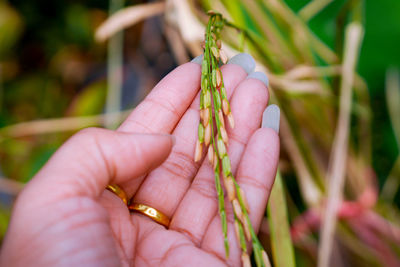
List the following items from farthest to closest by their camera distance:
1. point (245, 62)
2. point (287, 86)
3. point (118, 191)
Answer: point (287, 86)
point (245, 62)
point (118, 191)

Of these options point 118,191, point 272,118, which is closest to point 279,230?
point 272,118

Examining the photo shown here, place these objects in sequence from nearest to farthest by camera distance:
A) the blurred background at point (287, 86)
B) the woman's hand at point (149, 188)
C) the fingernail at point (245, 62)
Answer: the woman's hand at point (149, 188), the fingernail at point (245, 62), the blurred background at point (287, 86)

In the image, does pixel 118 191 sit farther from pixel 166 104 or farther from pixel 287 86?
pixel 287 86

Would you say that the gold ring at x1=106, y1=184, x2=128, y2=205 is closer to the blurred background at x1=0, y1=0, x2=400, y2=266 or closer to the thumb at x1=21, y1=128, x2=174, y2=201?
the thumb at x1=21, y1=128, x2=174, y2=201

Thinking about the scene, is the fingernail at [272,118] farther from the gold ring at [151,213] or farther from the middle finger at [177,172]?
the gold ring at [151,213]

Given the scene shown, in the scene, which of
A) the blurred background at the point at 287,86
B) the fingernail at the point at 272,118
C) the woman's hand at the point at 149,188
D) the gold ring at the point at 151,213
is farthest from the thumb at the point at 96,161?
the blurred background at the point at 287,86

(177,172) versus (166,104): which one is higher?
(166,104)
